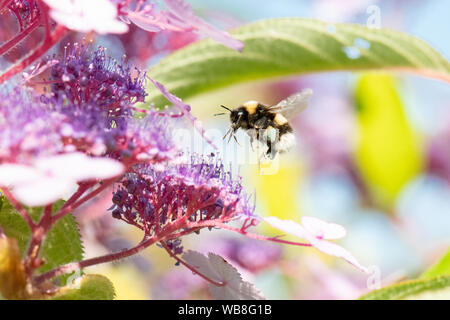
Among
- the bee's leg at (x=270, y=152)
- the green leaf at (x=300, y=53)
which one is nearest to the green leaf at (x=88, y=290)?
the green leaf at (x=300, y=53)

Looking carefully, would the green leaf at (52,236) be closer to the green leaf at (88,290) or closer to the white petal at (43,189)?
the green leaf at (88,290)

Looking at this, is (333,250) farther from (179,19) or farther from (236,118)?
(236,118)

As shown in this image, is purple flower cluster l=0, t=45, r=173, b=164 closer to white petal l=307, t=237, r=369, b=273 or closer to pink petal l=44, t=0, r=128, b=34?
pink petal l=44, t=0, r=128, b=34

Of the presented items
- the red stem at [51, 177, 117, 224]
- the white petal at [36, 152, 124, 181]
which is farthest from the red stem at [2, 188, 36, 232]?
the white petal at [36, 152, 124, 181]

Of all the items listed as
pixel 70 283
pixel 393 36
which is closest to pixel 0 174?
pixel 70 283

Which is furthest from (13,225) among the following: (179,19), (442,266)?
(442,266)

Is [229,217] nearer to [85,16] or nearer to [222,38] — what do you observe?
[222,38]

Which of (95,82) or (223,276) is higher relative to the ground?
(95,82)
